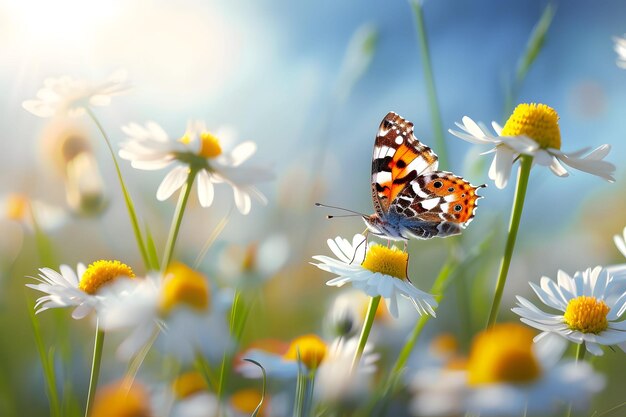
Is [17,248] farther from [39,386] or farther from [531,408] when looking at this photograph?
[531,408]

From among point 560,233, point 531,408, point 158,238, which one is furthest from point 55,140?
point 560,233

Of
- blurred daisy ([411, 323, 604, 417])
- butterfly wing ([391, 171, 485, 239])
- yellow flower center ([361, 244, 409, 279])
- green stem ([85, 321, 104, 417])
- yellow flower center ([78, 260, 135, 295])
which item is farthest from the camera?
butterfly wing ([391, 171, 485, 239])

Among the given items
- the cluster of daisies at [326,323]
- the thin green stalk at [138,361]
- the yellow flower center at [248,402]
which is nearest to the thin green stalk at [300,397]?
the cluster of daisies at [326,323]

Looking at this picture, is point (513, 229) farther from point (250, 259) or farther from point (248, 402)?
point (248, 402)

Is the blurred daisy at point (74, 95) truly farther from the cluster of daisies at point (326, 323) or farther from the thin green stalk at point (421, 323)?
the thin green stalk at point (421, 323)

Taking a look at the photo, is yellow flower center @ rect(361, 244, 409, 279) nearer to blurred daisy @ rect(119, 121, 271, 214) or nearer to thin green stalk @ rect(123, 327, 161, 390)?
blurred daisy @ rect(119, 121, 271, 214)

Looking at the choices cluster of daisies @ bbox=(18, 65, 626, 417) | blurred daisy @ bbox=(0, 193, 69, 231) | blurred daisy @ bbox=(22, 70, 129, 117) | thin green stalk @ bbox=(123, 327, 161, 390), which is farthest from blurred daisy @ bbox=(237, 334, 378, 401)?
blurred daisy @ bbox=(0, 193, 69, 231)

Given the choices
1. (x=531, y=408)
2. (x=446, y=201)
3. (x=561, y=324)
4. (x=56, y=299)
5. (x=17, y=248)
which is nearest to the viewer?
(x=531, y=408)
